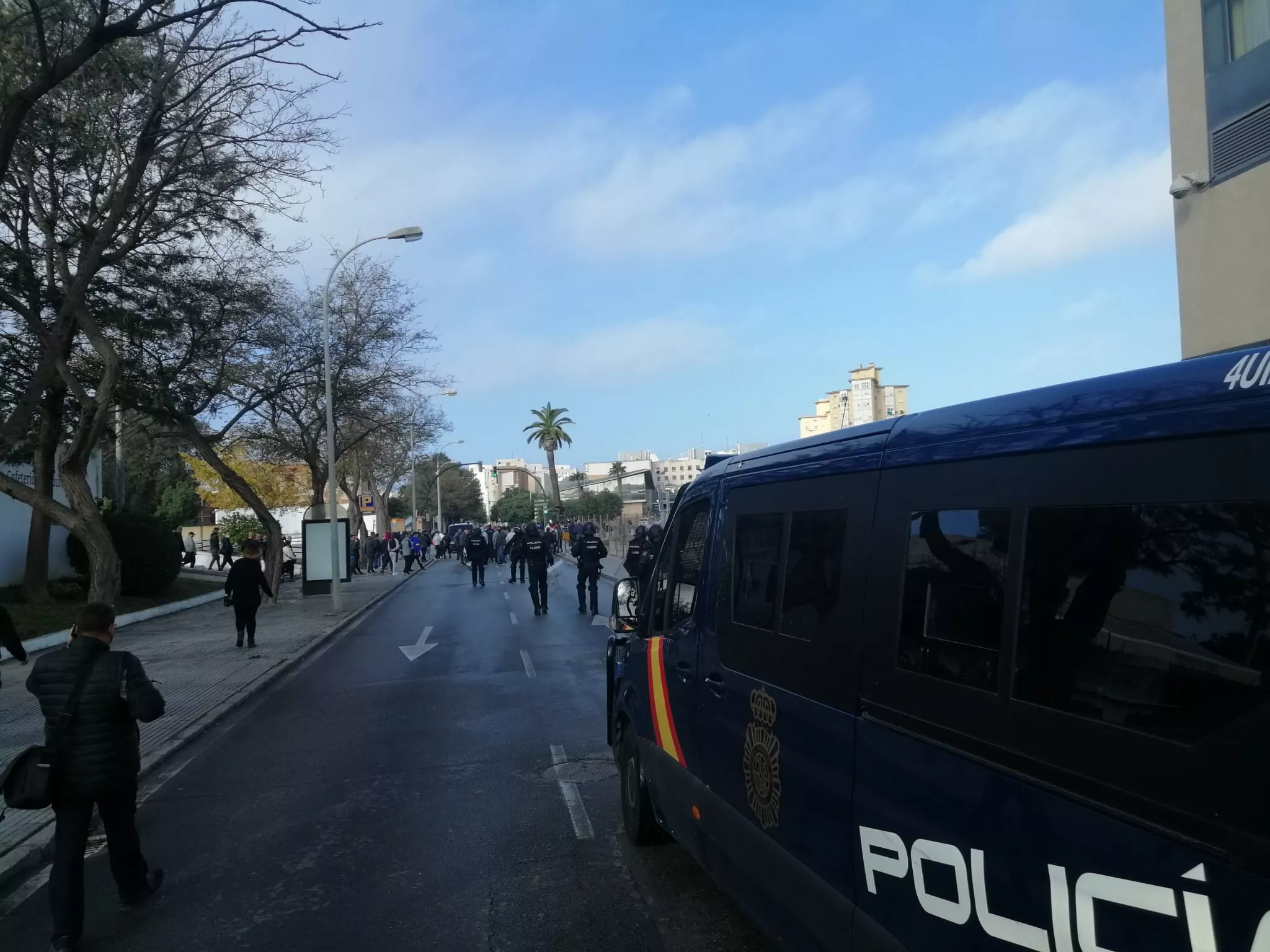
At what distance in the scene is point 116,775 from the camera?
498 cm

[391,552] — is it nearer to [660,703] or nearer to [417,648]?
[417,648]

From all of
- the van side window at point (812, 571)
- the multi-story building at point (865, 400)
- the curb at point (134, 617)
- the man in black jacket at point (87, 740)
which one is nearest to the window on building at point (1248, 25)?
the van side window at point (812, 571)

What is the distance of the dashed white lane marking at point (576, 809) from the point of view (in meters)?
6.34

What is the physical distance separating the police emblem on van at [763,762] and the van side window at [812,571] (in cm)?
33

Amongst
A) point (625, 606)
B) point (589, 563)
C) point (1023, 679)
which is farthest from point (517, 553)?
point (1023, 679)

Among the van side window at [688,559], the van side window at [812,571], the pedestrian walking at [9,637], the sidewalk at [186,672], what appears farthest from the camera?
the pedestrian walking at [9,637]

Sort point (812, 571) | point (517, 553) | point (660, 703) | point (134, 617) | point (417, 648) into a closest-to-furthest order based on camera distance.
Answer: point (812, 571), point (660, 703), point (417, 648), point (134, 617), point (517, 553)

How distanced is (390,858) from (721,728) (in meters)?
2.71

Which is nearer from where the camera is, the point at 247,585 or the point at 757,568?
the point at 757,568

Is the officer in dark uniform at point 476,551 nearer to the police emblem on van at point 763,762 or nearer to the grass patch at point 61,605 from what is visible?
the grass patch at point 61,605

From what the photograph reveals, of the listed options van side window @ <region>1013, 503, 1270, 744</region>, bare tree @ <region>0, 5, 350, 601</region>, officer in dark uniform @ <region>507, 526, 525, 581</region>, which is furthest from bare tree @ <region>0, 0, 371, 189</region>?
officer in dark uniform @ <region>507, 526, 525, 581</region>

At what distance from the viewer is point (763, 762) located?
153 inches

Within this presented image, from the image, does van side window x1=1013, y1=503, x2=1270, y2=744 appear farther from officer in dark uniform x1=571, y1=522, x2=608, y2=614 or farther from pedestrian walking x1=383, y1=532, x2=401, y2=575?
pedestrian walking x1=383, y1=532, x2=401, y2=575

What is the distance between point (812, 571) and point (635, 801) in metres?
2.90
